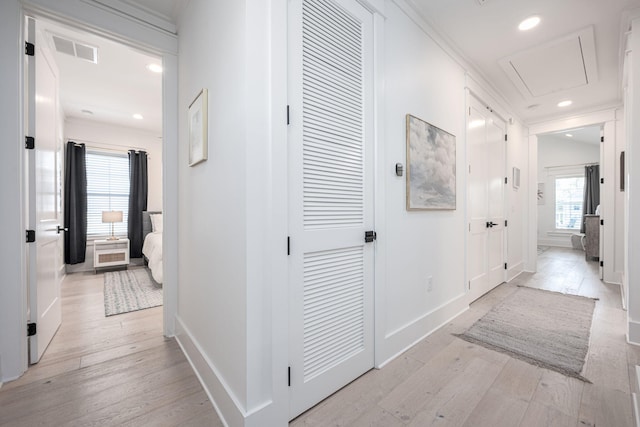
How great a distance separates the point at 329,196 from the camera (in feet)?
5.21

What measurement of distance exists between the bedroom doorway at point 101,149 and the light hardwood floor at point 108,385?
0.12 ft

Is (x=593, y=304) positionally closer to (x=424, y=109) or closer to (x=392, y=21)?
(x=424, y=109)

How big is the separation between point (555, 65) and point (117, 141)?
6.89 meters

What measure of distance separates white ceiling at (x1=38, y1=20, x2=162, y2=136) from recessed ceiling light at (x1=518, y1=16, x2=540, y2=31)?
334cm

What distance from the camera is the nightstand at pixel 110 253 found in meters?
4.65

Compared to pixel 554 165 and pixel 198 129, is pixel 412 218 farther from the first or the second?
pixel 554 165

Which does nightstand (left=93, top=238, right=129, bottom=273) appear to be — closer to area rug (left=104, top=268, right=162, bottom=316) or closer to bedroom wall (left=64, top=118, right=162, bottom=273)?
A: area rug (left=104, top=268, right=162, bottom=316)

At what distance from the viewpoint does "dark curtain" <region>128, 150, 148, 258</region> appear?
531 cm

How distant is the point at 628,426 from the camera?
1351 mm

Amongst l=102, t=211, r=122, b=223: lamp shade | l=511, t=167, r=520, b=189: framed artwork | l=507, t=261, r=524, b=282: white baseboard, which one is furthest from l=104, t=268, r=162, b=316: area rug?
l=511, t=167, r=520, b=189: framed artwork

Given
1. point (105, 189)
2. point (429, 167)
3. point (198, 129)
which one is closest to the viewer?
point (198, 129)

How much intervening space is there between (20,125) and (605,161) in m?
6.63

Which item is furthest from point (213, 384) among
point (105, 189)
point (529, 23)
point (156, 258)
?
point (105, 189)

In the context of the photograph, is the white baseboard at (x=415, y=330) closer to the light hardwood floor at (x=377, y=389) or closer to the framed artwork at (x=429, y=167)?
the light hardwood floor at (x=377, y=389)
